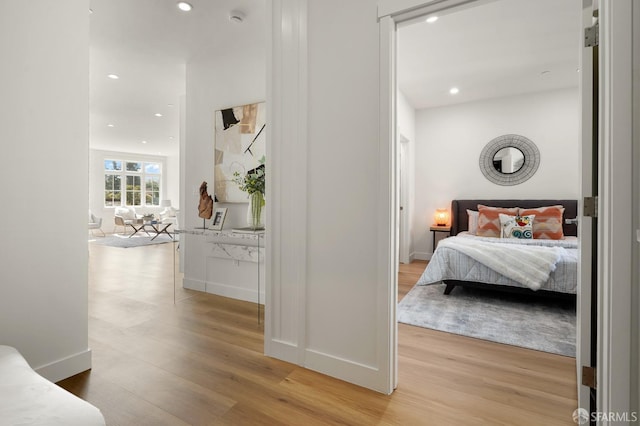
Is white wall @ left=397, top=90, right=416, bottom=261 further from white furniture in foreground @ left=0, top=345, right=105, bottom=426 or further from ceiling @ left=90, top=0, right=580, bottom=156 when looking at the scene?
white furniture in foreground @ left=0, top=345, right=105, bottom=426

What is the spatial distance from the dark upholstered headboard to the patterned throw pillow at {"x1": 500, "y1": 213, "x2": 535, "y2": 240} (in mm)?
521

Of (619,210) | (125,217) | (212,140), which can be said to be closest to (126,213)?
(125,217)

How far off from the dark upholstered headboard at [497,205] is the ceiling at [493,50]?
172cm

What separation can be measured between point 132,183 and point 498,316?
1245 cm

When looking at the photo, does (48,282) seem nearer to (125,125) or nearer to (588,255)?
(588,255)

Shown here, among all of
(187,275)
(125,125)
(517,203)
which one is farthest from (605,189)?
(125,125)

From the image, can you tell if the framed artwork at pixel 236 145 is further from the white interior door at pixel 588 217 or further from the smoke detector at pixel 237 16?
Answer: the white interior door at pixel 588 217

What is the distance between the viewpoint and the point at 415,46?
140 inches

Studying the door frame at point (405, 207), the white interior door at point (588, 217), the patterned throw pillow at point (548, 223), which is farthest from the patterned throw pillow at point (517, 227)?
the white interior door at point (588, 217)

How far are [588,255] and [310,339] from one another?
1553mm

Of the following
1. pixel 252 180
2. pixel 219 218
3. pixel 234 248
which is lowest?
pixel 234 248

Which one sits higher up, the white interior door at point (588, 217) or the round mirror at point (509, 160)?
the round mirror at point (509, 160)

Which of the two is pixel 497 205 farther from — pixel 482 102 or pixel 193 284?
pixel 193 284

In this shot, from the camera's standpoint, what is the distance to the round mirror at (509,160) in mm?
5258
